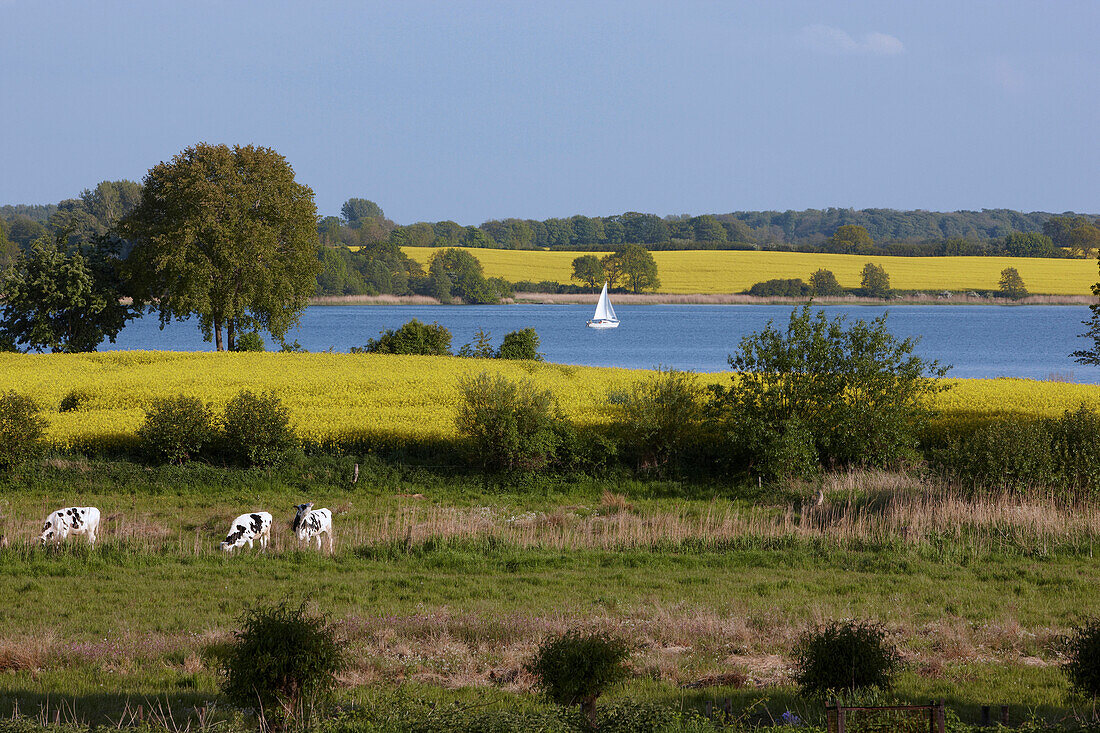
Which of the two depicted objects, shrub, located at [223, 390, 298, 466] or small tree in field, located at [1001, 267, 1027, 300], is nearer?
shrub, located at [223, 390, 298, 466]

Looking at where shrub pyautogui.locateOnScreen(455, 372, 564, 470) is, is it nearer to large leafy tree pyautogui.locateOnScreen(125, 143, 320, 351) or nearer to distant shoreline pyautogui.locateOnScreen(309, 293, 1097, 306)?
large leafy tree pyautogui.locateOnScreen(125, 143, 320, 351)

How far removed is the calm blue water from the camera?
6981 cm

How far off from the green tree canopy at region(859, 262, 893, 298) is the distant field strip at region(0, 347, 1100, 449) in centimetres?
9637

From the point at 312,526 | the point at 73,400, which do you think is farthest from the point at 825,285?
the point at 312,526

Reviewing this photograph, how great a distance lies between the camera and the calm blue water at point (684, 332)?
6981 centimetres

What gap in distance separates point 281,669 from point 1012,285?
135 meters

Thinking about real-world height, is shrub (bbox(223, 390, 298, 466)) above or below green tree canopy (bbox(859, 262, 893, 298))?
below

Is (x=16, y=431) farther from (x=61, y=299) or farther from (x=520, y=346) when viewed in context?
(x=61, y=299)

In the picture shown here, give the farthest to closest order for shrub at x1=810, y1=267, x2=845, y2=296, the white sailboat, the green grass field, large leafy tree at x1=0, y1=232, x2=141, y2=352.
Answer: shrub at x1=810, y1=267, x2=845, y2=296 → the white sailboat → large leafy tree at x1=0, y1=232, x2=141, y2=352 → the green grass field

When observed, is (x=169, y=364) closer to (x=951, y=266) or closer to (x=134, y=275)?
(x=134, y=275)

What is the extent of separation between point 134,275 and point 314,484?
28262mm

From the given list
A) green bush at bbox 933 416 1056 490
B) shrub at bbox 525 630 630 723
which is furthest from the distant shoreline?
shrub at bbox 525 630 630 723

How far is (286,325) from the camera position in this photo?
1930 inches

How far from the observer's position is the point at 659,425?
2508cm
